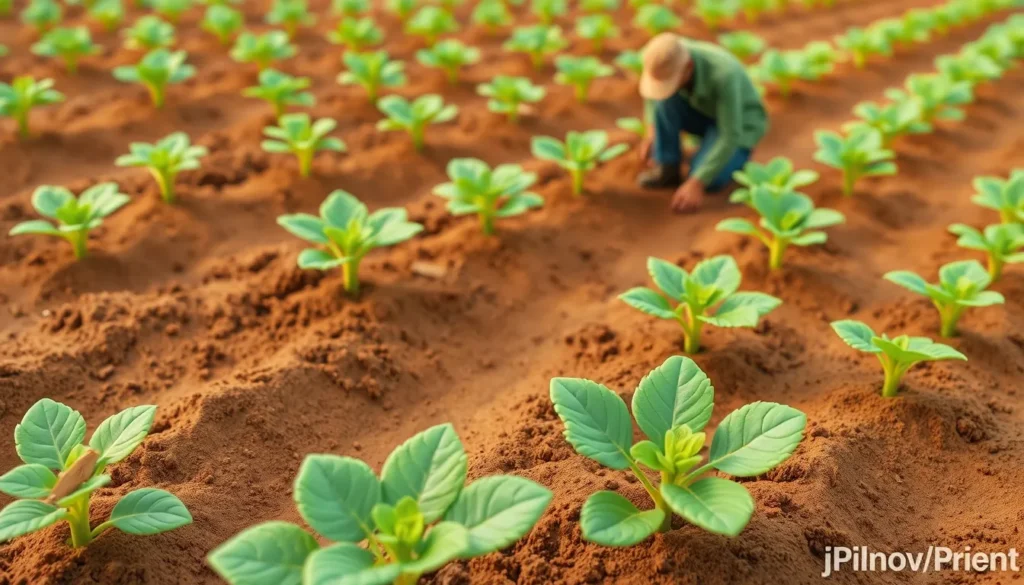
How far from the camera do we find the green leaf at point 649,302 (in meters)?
2.96

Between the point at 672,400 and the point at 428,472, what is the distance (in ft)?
2.33

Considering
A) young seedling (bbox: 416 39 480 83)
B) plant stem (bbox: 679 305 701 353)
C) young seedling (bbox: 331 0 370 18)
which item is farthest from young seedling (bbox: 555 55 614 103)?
plant stem (bbox: 679 305 701 353)

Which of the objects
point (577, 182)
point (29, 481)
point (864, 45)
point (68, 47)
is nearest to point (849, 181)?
point (577, 182)

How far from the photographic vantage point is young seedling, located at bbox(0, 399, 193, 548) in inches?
80.7

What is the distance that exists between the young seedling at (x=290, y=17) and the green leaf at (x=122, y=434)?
217 inches

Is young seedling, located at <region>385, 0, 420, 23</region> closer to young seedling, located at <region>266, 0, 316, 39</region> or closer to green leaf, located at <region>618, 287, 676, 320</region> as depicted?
young seedling, located at <region>266, 0, 316, 39</region>

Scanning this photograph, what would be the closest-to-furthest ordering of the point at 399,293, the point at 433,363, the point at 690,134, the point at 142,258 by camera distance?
the point at 433,363 < the point at 399,293 < the point at 142,258 < the point at 690,134

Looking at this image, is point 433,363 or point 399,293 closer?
point 433,363

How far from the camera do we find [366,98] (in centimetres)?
583

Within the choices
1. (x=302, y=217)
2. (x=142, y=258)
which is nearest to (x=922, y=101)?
(x=302, y=217)

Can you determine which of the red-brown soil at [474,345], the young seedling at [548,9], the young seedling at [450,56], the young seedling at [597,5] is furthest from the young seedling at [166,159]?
the young seedling at [597,5]

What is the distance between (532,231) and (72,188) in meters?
2.44

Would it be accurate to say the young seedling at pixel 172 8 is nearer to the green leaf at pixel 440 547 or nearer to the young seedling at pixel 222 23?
the young seedling at pixel 222 23

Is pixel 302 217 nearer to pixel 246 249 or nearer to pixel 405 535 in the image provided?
pixel 246 249
